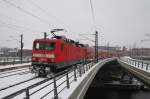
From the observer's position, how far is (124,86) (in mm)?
43031

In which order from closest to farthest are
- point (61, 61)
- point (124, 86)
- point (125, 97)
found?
1. point (61, 61)
2. point (125, 97)
3. point (124, 86)

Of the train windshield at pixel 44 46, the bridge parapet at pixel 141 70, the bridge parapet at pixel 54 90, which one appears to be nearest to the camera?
the bridge parapet at pixel 54 90

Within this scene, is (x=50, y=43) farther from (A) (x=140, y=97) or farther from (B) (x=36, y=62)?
(A) (x=140, y=97)

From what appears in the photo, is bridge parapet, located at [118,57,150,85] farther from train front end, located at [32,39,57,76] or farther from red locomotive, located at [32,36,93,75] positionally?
train front end, located at [32,39,57,76]

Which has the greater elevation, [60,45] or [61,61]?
[60,45]

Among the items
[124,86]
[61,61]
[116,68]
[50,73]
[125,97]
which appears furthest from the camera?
[116,68]

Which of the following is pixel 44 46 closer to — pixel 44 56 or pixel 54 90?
pixel 44 56

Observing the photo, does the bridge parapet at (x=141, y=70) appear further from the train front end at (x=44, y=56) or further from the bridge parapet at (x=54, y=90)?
the train front end at (x=44, y=56)

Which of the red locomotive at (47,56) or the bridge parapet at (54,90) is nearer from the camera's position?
the bridge parapet at (54,90)

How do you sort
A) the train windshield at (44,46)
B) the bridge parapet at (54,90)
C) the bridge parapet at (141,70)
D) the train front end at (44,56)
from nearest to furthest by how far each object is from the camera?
the bridge parapet at (54,90) → the train front end at (44,56) → the train windshield at (44,46) → the bridge parapet at (141,70)

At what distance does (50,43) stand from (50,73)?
267cm

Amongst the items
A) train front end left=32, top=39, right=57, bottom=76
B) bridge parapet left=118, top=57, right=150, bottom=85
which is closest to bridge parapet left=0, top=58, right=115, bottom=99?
train front end left=32, top=39, right=57, bottom=76

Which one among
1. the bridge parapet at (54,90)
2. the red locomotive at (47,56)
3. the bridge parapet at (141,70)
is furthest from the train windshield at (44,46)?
the bridge parapet at (141,70)

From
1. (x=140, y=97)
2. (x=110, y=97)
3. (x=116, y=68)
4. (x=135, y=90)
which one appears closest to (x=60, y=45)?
(x=110, y=97)
